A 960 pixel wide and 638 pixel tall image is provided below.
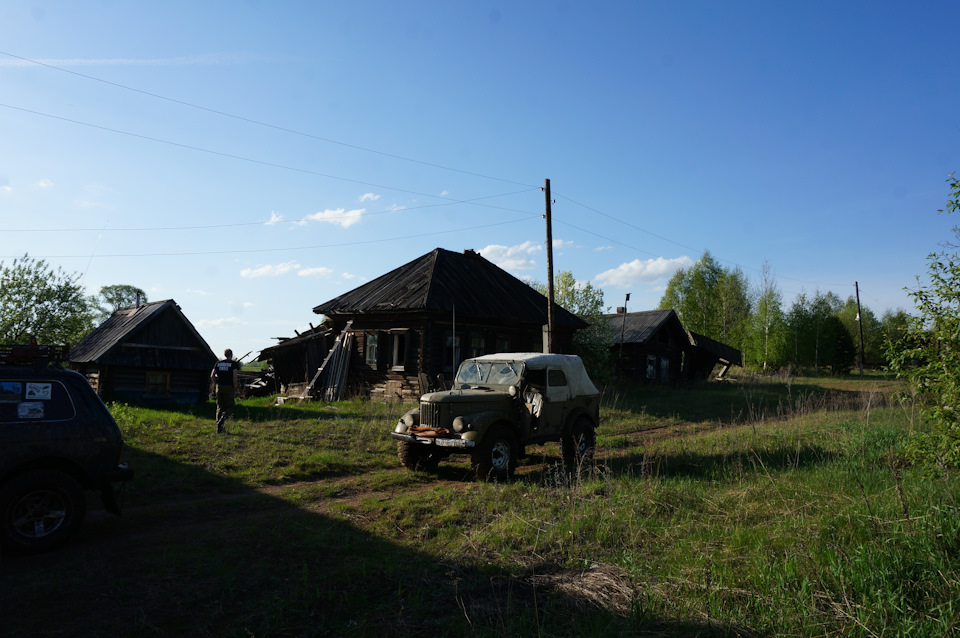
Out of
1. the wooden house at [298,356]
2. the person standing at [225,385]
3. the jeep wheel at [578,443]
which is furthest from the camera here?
the wooden house at [298,356]

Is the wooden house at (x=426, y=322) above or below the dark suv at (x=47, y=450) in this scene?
above

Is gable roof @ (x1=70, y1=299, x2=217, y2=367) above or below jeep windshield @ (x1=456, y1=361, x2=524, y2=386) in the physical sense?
above

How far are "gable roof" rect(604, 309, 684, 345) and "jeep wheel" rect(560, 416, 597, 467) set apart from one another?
2163 centimetres

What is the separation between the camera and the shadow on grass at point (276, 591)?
13.2ft

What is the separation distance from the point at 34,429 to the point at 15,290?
30.8 metres

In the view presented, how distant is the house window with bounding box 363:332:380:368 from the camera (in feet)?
70.3

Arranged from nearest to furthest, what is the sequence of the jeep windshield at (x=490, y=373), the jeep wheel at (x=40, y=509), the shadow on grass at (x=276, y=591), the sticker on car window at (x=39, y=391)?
the shadow on grass at (x=276, y=591)
the jeep wheel at (x=40, y=509)
the sticker on car window at (x=39, y=391)
the jeep windshield at (x=490, y=373)

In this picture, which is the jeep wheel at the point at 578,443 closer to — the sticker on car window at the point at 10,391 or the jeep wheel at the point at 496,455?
the jeep wheel at the point at 496,455

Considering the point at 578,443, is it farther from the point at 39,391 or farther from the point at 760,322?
the point at 760,322

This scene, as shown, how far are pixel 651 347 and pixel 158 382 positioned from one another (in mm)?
25833

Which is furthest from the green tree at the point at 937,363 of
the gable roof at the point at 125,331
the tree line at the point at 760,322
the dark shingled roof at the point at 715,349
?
the tree line at the point at 760,322

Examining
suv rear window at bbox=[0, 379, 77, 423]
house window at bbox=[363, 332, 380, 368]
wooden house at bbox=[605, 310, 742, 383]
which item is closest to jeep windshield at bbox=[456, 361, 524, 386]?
suv rear window at bbox=[0, 379, 77, 423]

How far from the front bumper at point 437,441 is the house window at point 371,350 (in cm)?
1216

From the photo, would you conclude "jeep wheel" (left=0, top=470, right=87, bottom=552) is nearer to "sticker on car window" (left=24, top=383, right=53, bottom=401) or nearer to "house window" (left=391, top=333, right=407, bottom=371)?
"sticker on car window" (left=24, top=383, right=53, bottom=401)
